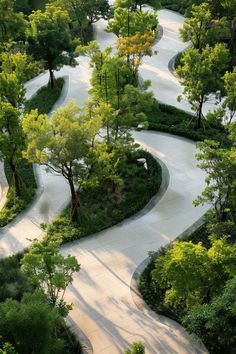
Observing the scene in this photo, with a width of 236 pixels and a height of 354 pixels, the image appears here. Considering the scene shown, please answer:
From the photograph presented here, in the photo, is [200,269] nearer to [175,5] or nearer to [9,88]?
[9,88]

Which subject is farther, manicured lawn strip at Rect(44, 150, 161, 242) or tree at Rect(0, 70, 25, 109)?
tree at Rect(0, 70, 25, 109)

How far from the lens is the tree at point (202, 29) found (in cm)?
3453

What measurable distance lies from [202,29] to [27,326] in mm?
26127

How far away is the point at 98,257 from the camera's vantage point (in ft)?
73.3

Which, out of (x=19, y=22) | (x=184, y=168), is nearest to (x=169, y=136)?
(x=184, y=168)

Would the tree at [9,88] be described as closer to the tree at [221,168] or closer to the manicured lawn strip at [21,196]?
the manicured lawn strip at [21,196]

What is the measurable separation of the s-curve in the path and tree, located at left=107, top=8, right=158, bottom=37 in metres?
9.98

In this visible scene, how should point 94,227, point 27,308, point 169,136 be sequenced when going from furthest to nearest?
point 169,136 < point 94,227 < point 27,308

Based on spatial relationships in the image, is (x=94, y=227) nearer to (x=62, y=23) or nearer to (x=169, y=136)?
(x=169, y=136)

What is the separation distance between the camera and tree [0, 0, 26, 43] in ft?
115

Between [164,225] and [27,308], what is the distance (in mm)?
10761

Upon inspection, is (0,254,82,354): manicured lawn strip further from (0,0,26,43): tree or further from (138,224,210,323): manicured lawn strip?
(0,0,26,43): tree

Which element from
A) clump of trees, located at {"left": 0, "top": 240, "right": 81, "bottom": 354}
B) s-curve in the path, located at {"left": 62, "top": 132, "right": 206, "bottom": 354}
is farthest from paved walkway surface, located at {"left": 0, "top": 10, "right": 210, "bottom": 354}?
clump of trees, located at {"left": 0, "top": 240, "right": 81, "bottom": 354}

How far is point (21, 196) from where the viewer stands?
26172 millimetres
